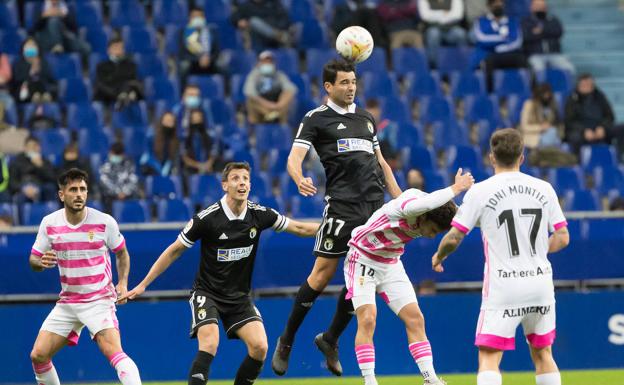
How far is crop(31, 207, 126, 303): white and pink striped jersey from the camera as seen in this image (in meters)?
10.5

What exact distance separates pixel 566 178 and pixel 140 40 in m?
6.81

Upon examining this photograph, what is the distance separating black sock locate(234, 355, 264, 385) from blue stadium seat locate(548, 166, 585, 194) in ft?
25.6

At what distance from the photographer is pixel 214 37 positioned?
18.8m

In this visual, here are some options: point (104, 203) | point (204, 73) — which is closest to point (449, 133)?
point (204, 73)

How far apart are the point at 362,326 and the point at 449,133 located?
8.27 m

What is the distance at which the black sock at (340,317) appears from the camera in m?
11.0

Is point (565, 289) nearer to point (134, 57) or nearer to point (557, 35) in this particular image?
point (557, 35)

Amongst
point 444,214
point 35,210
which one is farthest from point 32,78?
point 444,214

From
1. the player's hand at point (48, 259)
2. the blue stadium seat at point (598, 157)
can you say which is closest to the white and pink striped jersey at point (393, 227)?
the player's hand at point (48, 259)

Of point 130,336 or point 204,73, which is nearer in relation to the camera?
point 130,336

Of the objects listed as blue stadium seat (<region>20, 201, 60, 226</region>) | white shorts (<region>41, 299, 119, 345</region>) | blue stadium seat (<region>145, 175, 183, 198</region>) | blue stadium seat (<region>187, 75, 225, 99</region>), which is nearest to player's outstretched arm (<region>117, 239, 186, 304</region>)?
white shorts (<region>41, 299, 119, 345</region>)

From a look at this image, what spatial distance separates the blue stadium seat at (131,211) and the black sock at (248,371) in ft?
18.9

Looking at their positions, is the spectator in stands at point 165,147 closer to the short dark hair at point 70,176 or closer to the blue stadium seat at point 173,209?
the blue stadium seat at point 173,209

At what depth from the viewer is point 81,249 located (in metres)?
10.5
